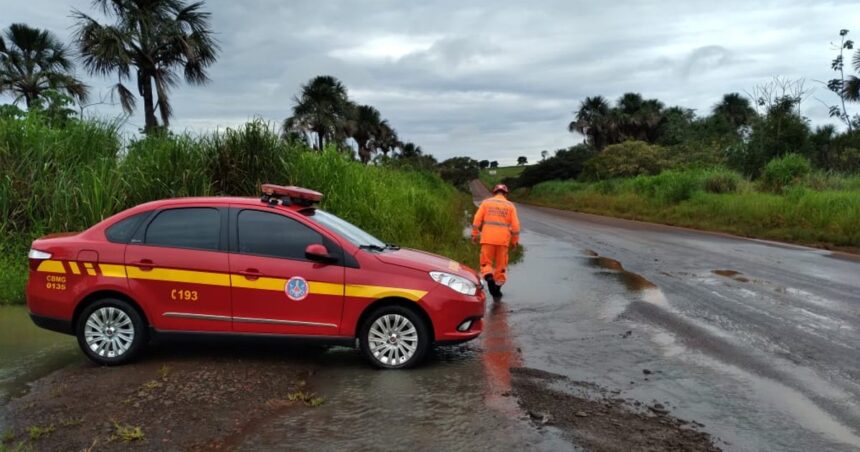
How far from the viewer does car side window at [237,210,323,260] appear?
228 inches

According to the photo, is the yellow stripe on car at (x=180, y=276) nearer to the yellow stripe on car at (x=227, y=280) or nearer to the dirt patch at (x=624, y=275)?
the yellow stripe on car at (x=227, y=280)

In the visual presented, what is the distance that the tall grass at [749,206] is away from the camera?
18.1m

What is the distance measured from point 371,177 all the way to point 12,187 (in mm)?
7125

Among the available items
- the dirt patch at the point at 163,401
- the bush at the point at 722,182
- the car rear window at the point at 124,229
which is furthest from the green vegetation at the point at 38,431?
the bush at the point at 722,182

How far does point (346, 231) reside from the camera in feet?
20.8

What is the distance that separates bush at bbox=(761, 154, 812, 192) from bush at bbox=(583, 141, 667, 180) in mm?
20879

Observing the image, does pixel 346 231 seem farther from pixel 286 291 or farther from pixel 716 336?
pixel 716 336

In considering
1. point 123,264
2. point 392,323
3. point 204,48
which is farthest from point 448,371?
point 204,48

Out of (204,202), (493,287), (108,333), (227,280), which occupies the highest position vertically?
(204,202)

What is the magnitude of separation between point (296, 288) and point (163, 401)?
142cm

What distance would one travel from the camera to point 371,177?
14.8 m

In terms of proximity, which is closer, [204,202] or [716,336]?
[204,202]

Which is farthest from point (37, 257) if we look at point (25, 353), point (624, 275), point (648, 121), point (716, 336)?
point (648, 121)

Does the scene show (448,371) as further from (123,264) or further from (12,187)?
(12,187)
